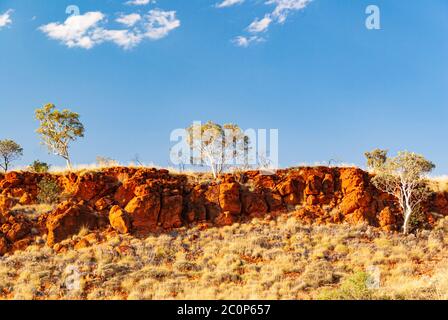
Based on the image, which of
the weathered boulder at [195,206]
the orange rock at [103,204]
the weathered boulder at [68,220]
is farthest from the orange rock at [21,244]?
the weathered boulder at [195,206]

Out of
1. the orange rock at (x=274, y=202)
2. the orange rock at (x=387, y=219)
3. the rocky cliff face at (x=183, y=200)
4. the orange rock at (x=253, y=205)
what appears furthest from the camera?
the orange rock at (x=274, y=202)

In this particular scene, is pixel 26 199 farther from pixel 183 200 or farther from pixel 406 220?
pixel 406 220

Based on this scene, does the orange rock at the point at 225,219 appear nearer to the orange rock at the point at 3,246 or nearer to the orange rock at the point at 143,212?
the orange rock at the point at 143,212

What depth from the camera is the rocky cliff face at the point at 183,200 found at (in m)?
28.5

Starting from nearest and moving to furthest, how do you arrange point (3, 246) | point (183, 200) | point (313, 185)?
point (3, 246), point (183, 200), point (313, 185)

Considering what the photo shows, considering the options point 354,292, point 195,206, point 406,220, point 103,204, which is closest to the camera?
point 354,292

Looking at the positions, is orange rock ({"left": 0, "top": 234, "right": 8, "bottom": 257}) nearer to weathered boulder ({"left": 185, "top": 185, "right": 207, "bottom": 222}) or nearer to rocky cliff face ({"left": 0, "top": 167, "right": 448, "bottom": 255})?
rocky cliff face ({"left": 0, "top": 167, "right": 448, "bottom": 255})

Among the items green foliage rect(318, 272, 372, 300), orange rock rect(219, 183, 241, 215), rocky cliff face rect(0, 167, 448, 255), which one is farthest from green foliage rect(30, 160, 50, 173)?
green foliage rect(318, 272, 372, 300)

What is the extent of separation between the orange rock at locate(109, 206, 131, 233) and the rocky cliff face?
6cm

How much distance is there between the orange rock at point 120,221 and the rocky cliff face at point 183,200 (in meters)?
0.06

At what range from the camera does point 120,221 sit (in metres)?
28.2

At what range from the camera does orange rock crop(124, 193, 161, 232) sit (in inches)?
1137

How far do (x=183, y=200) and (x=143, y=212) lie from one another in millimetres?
3115

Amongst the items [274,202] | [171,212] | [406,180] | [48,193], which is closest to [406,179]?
[406,180]
